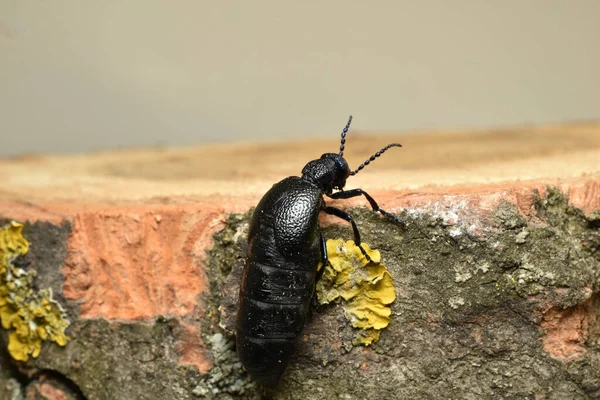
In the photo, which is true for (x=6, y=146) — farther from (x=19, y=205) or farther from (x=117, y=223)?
(x=117, y=223)

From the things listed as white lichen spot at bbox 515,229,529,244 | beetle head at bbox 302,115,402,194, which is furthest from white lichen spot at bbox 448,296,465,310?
beetle head at bbox 302,115,402,194

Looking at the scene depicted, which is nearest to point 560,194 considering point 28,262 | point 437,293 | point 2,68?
point 437,293

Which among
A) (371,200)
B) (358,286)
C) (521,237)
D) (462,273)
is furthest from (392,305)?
(521,237)

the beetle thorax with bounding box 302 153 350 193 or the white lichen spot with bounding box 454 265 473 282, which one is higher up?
the beetle thorax with bounding box 302 153 350 193

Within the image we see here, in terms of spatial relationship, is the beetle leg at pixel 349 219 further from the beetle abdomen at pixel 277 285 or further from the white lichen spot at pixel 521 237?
the white lichen spot at pixel 521 237

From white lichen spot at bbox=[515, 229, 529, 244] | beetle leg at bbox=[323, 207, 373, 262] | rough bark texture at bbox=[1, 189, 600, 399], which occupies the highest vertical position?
beetle leg at bbox=[323, 207, 373, 262]

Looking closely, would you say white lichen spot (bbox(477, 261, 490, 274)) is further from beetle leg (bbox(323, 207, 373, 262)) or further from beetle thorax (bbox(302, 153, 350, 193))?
beetle thorax (bbox(302, 153, 350, 193))

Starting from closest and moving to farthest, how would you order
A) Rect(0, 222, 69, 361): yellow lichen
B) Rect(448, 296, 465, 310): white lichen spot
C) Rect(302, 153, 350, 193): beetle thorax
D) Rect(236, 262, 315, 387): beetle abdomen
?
Rect(236, 262, 315, 387): beetle abdomen → Rect(448, 296, 465, 310): white lichen spot → Rect(302, 153, 350, 193): beetle thorax → Rect(0, 222, 69, 361): yellow lichen
